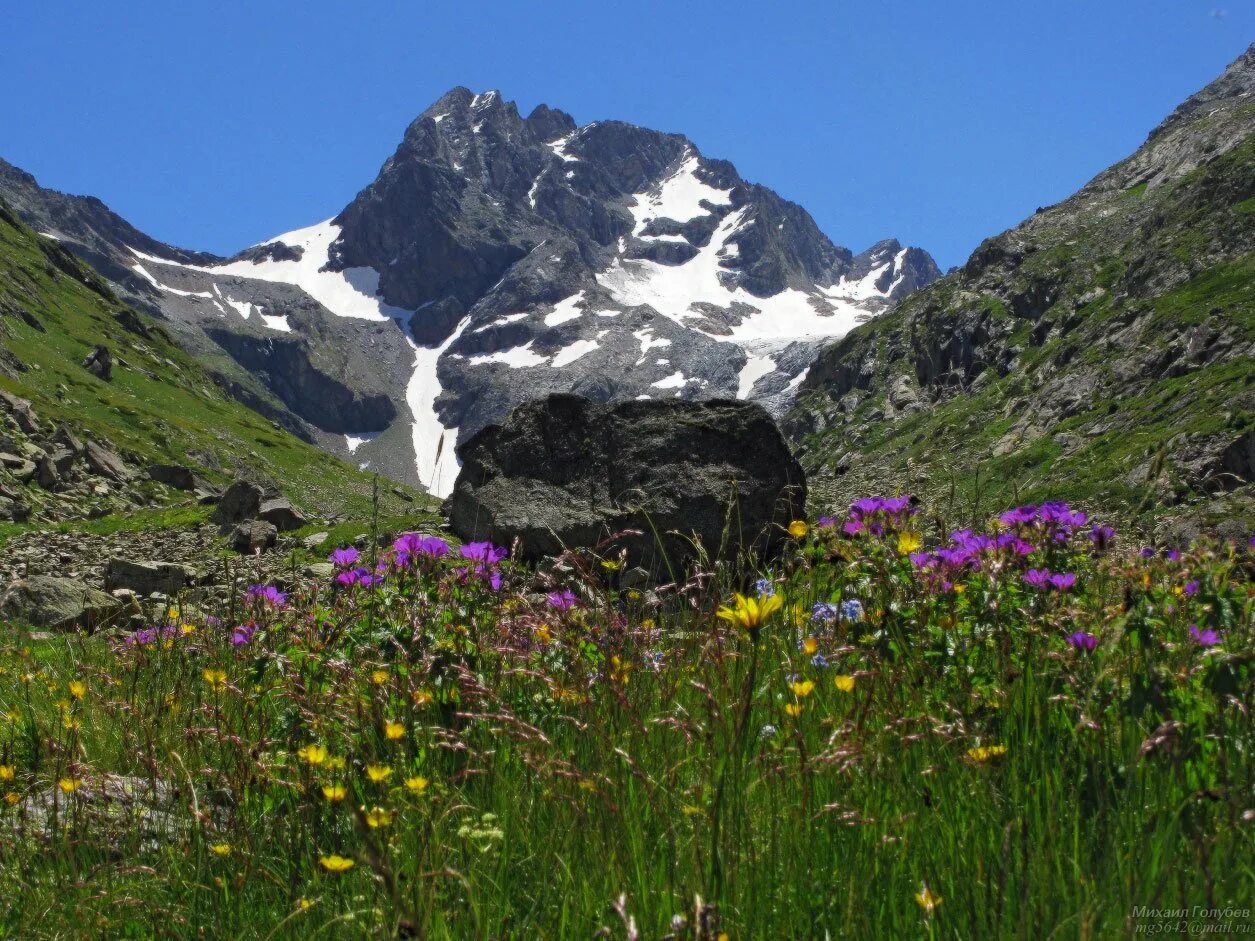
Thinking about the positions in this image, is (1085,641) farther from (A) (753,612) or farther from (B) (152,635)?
(B) (152,635)

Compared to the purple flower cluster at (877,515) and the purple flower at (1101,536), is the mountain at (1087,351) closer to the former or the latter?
the purple flower at (1101,536)

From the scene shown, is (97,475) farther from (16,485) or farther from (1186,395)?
(1186,395)

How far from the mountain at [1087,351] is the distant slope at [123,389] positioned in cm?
4349

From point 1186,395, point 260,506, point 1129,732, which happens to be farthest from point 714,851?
point 1186,395

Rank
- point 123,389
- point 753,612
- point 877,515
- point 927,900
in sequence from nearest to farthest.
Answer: point 753,612, point 927,900, point 877,515, point 123,389

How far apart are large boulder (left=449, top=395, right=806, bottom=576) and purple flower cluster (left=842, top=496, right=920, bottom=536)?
31.7 feet

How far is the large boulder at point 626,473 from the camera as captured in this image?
1504 cm

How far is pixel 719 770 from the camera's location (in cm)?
301

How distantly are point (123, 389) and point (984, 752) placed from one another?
3893 inches

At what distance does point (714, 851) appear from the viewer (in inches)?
76.4

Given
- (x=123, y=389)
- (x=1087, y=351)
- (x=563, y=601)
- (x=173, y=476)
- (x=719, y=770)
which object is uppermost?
(x=1087, y=351)

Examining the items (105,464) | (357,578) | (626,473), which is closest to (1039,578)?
(357,578)

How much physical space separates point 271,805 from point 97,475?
34992 mm

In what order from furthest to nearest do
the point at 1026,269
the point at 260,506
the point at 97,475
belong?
the point at 1026,269, the point at 97,475, the point at 260,506
